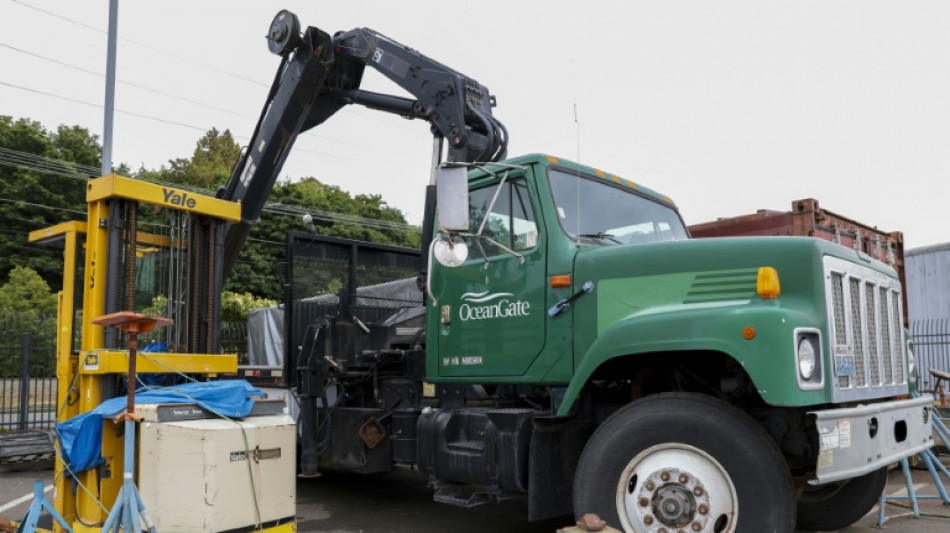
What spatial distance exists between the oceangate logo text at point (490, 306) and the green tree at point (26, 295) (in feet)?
74.8

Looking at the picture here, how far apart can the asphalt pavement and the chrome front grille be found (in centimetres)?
159

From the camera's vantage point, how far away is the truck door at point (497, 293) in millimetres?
5477

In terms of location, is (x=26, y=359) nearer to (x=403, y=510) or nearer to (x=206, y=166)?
(x=403, y=510)

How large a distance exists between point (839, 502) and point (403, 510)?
3668 mm

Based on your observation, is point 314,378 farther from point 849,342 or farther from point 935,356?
point 935,356

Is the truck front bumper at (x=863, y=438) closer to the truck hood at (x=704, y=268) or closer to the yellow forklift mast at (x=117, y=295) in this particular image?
the truck hood at (x=704, y=268)

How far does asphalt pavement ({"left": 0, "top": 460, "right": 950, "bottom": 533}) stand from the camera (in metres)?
6.37

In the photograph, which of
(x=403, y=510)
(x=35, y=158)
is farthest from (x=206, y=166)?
(x=403, y=510)

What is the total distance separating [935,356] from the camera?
14.8 meters

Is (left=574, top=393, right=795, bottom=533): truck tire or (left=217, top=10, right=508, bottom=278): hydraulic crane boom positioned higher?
(left=217, top=10, right=508, bottom=278): hydraulic crane boom

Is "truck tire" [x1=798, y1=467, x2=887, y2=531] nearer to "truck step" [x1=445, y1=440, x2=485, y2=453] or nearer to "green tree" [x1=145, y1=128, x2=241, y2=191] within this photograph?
"truck step" [x1=445, y1=440, x2=485, y2=453]

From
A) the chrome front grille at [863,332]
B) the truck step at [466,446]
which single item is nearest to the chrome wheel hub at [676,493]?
the chrome front grille at [863,332]

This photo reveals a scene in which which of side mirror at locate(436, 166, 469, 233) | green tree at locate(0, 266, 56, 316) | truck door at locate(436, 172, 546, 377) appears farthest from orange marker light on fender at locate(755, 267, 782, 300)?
green tree at locate(0, 266, 56, 316)

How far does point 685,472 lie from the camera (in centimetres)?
430
